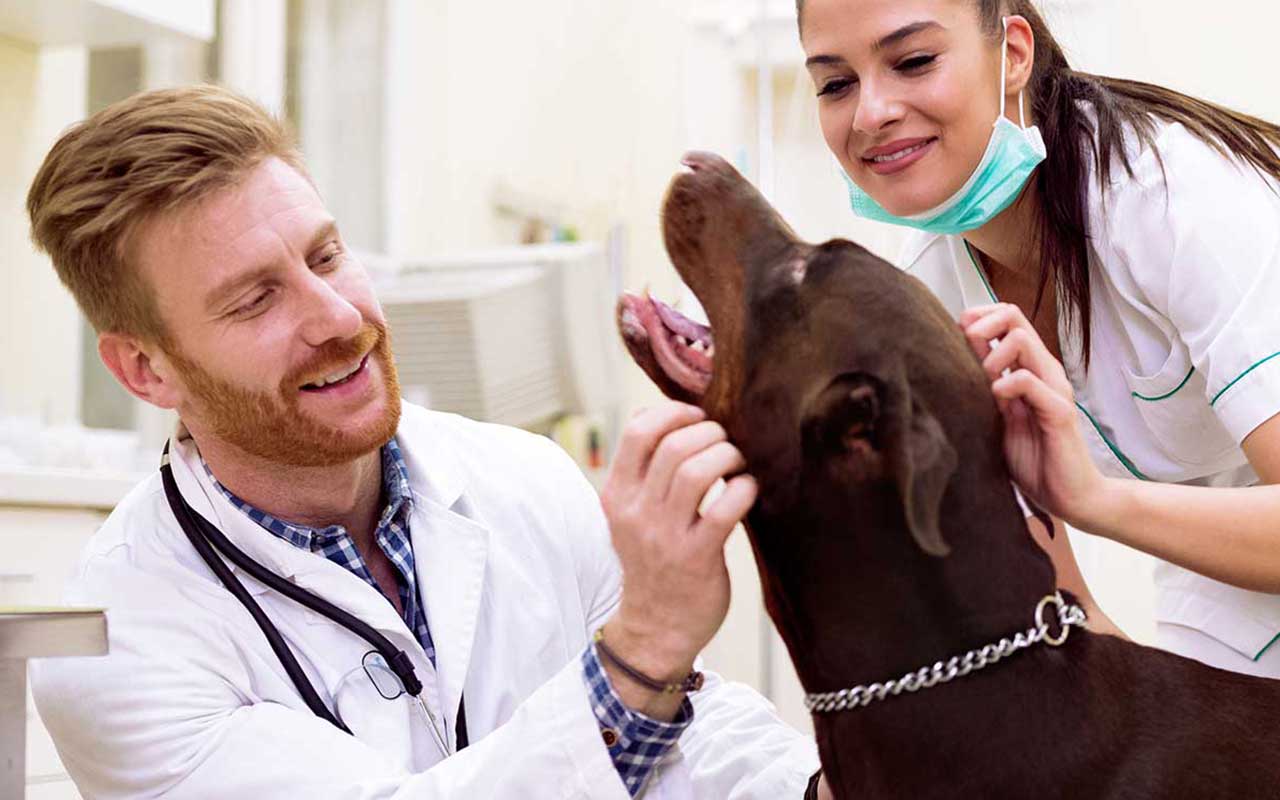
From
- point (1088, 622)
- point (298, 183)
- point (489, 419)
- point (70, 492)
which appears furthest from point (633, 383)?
point (1088, 622)

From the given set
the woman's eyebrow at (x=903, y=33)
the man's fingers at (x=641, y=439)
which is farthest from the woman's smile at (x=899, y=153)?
the man's fingers at (x=641, y=439)

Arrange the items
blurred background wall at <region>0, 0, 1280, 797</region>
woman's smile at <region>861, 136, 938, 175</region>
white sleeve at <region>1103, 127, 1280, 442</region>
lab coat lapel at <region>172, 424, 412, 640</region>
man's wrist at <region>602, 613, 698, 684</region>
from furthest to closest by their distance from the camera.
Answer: blurred background wall at <region>0, 0, 1280, 797</region> → woman's smile at <region>861, 136, 938, 175</region> → lab coat lapel at <region>172, 424, 412, 640</region> → white sleeve at <region>1103, 127, 1280, 442</region> → man's wrist at <region>602, 613, 698, 684</region>

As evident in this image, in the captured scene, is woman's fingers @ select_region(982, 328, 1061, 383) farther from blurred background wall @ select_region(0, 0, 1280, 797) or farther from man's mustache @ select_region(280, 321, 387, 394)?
blurred background wall @ select_region(0, 0, 1280, 797)

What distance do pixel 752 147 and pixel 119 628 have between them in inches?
131

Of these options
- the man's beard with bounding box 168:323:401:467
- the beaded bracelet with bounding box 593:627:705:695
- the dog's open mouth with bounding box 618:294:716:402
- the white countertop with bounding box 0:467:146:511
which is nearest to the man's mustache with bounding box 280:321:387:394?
the man's beard with bounding box 168:323:401:467

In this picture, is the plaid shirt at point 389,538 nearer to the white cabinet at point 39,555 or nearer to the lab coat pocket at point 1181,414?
the lab coat pocket at point 1181,414

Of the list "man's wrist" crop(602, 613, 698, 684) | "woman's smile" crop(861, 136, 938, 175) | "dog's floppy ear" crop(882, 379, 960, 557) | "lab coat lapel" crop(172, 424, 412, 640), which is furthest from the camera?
"woman's smile" crop(861, 136, 938, 175)

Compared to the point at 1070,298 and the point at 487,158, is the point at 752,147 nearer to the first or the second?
the point at 487,158

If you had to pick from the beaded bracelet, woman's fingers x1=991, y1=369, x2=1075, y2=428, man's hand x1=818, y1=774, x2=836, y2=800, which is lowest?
man's hand x1=818, y1=774, x2=836, y2=800

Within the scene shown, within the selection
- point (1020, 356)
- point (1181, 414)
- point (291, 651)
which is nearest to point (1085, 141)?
point (1181, 414)

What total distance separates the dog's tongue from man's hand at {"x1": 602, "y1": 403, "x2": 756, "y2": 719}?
11 cm

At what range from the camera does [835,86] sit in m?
1.62

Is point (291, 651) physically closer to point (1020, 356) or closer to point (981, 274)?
point (1020, 356)

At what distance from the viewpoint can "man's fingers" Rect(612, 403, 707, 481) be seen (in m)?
1.15
